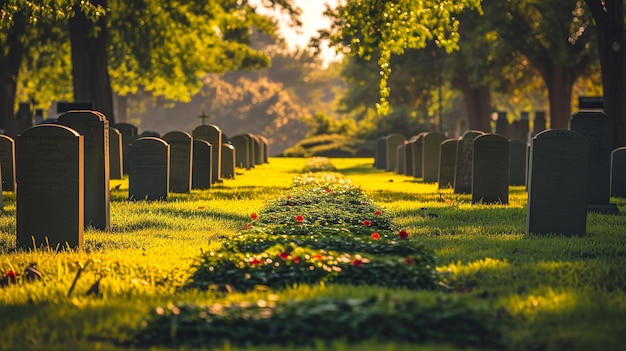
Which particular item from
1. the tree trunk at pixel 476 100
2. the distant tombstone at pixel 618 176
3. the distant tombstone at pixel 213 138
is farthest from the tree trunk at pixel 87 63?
the tree trunk at pixel 476 100

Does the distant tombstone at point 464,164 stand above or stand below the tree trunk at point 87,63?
below

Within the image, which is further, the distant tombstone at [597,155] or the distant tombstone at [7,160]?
the distant tombstone at [7,160]

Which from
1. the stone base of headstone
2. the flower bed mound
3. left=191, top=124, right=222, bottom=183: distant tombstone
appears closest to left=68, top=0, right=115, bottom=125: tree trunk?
left=191, top=124, right=222, bottom=183: distant tombstone

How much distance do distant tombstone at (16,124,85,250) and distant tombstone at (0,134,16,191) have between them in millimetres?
8260

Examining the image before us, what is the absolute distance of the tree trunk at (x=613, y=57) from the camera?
20.9 m

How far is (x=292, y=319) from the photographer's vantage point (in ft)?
22.5

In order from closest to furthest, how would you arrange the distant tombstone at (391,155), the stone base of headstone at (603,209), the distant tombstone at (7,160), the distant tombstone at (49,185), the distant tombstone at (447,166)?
1. the distant tombstone at (49,185)
2. the stone base of headstone at (603,209)
3. the distant tombstone at (7,160)
4. the distant tombstone at (447,166)
5. the distant tombstone at (391,155)

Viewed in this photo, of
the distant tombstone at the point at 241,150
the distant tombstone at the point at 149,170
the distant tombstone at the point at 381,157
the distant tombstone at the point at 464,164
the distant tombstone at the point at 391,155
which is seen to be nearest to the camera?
the distant tombstone at the point at 149,170

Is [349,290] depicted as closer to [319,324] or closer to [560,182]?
[319,324]

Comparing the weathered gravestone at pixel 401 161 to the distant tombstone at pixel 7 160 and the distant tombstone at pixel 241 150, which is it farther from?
the distant tombstone at pixel 7 160

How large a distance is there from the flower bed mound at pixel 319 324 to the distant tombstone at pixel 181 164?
46.6 ft

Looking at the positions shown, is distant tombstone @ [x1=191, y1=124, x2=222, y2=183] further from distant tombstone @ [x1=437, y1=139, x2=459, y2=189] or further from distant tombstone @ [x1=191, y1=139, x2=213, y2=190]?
distant tombstone @ [x1=437, y1=139, x2=459, y2=189]

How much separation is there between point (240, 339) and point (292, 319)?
391 mm

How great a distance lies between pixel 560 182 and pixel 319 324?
6990mm
